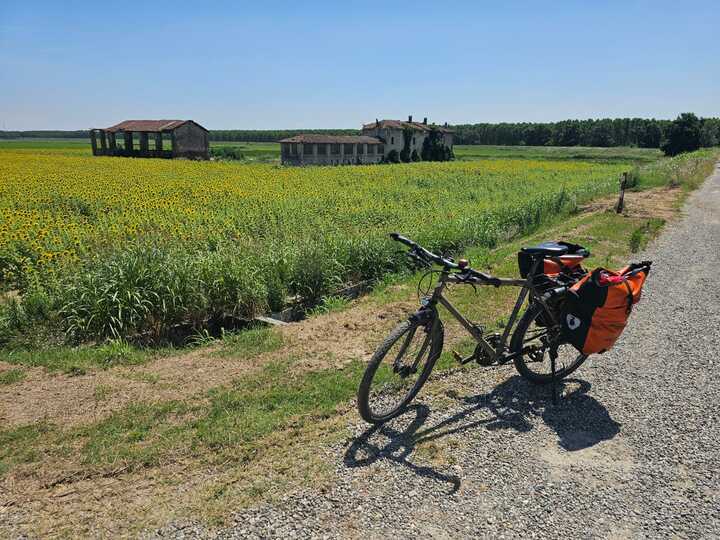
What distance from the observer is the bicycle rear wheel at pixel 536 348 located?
4.40 metres

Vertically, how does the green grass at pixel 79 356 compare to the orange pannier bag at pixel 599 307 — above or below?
below

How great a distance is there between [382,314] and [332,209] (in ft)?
31.7

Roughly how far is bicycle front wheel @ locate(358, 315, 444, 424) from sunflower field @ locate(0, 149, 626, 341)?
3.49 m

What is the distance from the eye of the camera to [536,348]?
4492 millimetres

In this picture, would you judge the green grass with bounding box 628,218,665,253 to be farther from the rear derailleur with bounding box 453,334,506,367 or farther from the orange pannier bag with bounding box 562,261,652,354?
the rear derailleur with bounding box 453,334,506,367

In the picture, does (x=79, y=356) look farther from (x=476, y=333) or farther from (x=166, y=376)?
(x=476, y=333)

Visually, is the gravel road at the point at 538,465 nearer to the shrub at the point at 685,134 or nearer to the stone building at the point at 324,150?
the stone building at the point at 324,150

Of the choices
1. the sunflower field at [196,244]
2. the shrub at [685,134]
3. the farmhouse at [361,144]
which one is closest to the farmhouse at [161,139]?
the farmhouse at [361,144]

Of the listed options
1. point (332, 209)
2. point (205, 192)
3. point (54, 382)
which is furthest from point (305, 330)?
point (205, 192)

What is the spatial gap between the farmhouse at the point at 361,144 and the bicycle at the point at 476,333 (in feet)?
172

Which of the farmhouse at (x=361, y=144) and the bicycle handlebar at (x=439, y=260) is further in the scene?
the farmhouse at (x=361, y=144)

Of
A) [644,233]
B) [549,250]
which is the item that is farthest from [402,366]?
[644,233]

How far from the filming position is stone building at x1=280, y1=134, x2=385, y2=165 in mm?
56656

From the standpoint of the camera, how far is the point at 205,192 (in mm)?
20125
